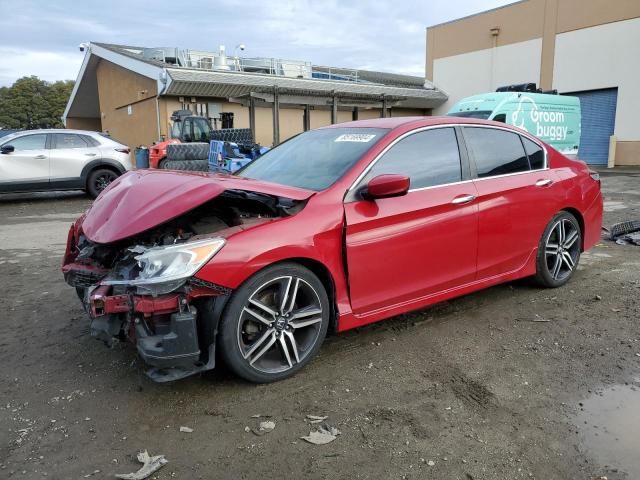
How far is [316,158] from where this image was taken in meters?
3.85

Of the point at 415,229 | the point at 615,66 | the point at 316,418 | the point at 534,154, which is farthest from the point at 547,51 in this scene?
the point at 316,418

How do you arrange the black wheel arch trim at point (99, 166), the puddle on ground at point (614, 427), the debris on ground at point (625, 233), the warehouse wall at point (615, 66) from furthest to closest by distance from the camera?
the warehouse wall at point (615, 66), the black wheel arch trim at point (99, 166), the debris on ground at point (625, 233), the puddle on ground at point (614, 427)

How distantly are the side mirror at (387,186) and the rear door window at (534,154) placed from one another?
1.87 m

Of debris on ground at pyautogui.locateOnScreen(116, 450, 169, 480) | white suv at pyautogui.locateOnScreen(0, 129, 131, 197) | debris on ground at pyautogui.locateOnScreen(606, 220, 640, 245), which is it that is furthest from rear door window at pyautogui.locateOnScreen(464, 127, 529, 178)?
white suv at pyautogui.locateOnScreen(0, 129, 131, 197)

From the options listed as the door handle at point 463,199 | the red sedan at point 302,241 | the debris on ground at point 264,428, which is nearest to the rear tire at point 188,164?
the red sedan at point 302,241

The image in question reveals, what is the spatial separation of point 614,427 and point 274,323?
192cm

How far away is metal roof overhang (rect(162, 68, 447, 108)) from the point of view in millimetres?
19594

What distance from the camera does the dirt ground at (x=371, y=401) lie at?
7.86 feet

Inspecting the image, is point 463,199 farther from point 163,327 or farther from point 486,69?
point 486,69

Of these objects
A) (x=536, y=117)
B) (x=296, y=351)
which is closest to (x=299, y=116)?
(x=536, y=117)

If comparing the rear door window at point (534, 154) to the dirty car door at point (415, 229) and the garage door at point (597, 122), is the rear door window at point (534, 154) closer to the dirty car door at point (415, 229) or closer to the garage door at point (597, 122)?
the dirty car door at point (415, 229)

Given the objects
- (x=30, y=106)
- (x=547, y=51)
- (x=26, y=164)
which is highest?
(x=30, y=106)

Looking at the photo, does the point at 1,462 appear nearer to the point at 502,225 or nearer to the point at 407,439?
the point at 407,439

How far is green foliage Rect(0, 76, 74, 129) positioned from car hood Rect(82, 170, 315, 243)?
247 ft
